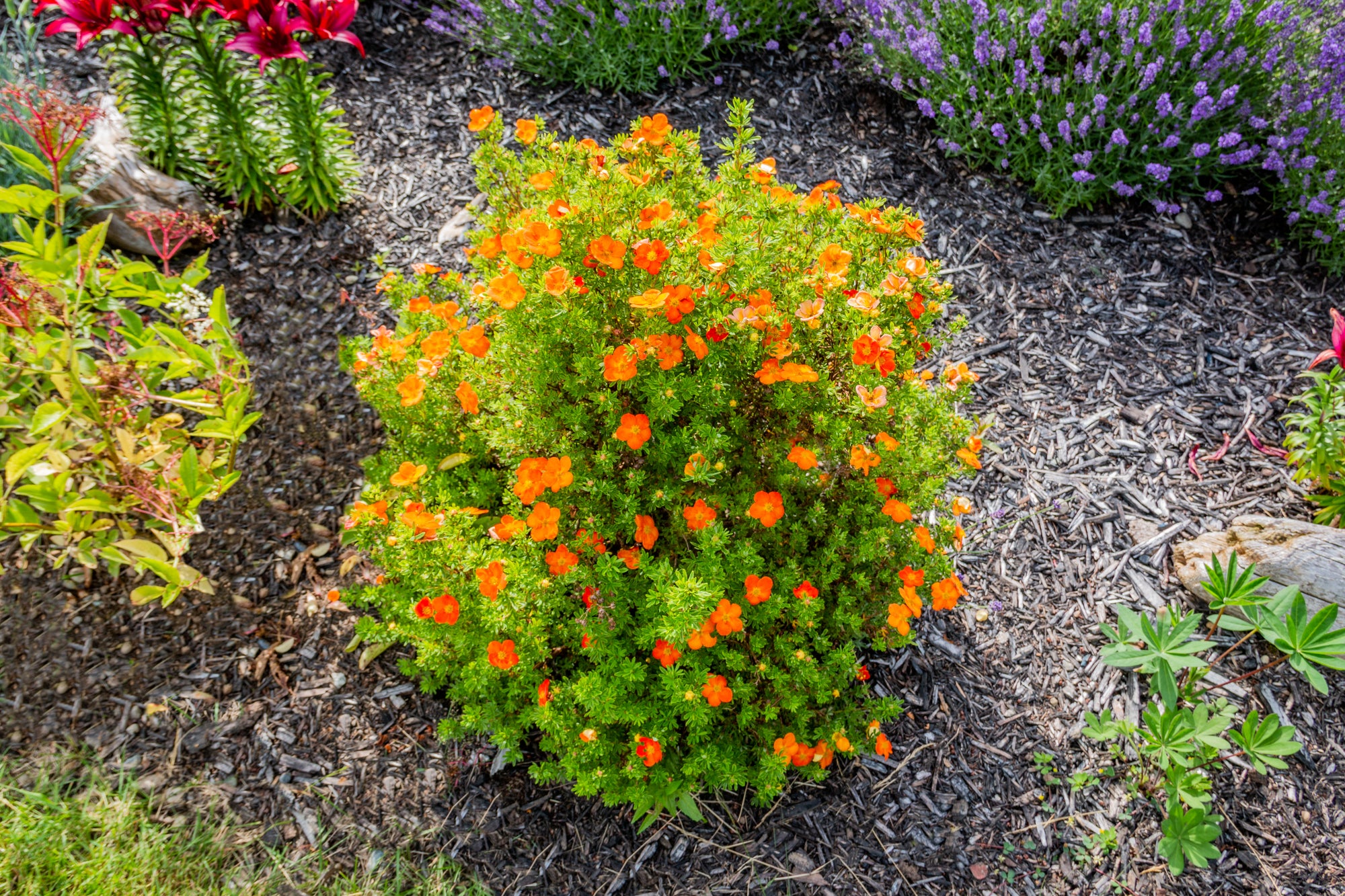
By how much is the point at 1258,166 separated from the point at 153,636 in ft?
16.3

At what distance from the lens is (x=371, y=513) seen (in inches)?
86.6

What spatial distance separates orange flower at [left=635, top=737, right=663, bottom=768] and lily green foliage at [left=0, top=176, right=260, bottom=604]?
138 centimetres

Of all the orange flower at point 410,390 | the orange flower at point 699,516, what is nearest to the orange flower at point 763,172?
the orange flower at point 699,516

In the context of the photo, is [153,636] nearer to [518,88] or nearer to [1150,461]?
[518,88]

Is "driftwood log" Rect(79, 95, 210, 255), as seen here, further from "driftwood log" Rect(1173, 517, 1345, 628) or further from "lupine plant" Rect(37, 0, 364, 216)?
"driftwood log" Rect(1173, 517, 1345, 628)

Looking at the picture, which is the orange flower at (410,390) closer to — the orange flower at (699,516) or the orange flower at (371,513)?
the orange flower at (371,513)

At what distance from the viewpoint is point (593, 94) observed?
168 inches

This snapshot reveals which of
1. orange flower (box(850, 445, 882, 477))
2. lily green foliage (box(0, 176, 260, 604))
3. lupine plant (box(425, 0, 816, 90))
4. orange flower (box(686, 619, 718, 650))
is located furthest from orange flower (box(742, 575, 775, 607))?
lupine plant (box(425, 0, 816, 90))

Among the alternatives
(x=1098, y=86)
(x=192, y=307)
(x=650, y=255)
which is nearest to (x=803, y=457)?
(x=650, y=255)

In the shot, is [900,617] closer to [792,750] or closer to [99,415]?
[792,750]

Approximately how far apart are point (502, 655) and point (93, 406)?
4.62ft

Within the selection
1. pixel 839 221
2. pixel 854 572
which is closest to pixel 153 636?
pixel 854 572

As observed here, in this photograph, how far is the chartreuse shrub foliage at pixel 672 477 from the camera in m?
1.98

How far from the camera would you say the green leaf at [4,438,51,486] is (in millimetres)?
2055
